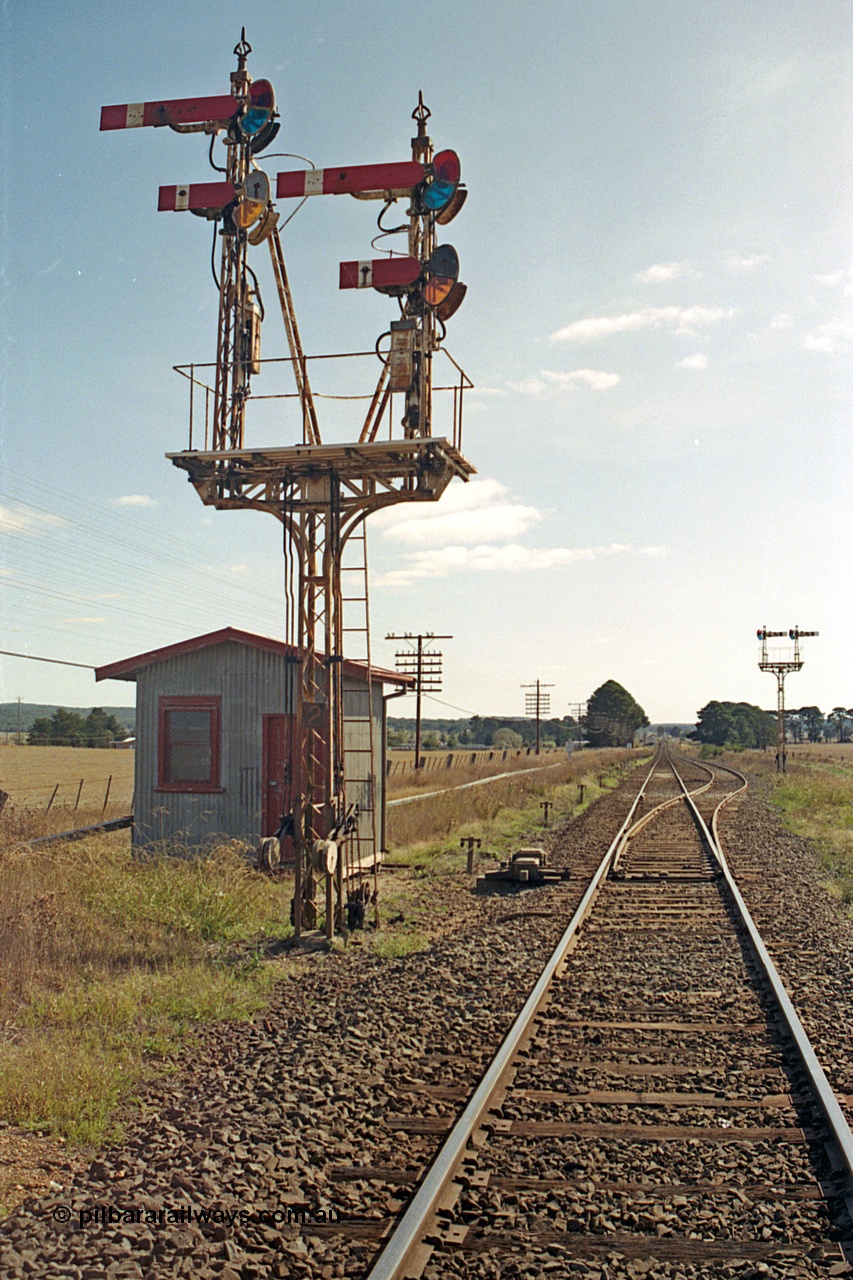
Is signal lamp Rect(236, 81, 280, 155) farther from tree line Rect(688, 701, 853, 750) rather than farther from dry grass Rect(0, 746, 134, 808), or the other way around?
tree line Rect(688, 701, 853, 750)

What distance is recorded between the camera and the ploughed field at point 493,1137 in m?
3.97

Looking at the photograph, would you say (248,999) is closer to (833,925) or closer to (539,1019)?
(539,1019)

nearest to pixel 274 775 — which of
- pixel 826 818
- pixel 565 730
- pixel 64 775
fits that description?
pixel 826 818

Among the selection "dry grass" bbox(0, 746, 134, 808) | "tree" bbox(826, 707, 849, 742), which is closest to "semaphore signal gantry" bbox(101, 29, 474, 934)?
"dry grass" bbox(0, 746, 134, 808)

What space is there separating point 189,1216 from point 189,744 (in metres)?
11.3

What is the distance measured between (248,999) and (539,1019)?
7.18 feet

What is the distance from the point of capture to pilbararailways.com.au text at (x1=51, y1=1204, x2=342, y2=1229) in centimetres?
420

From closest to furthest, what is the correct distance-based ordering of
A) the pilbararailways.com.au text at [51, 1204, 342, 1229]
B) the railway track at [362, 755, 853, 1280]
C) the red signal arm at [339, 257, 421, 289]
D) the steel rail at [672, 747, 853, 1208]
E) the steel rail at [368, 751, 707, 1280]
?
the steel rail at [368, 751, 707, 1280], the railway track at [362, 755, 853, 1280], the pilbararailways.com.au text at [51, 1204, 342, 1229], the steel rail at [672, 747, 853, 1208], the red signal arm at [339, 257, 421, 289]

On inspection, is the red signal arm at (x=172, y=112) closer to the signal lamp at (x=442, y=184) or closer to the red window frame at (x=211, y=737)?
the signal lamp at (x=442, y=184)

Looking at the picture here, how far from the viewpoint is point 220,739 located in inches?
591

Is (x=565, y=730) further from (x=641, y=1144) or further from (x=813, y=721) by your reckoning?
(x=641, y=1144)

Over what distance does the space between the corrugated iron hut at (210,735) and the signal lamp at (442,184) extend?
22.2 feet

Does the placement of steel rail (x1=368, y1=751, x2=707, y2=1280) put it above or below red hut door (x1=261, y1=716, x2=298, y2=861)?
below

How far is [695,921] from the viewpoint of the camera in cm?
1080
